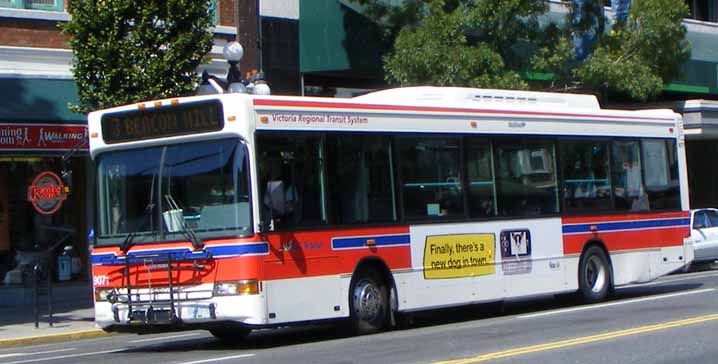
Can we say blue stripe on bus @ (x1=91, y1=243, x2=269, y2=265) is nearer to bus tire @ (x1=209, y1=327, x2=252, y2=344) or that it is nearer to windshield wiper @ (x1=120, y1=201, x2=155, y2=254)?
windshield wiper @ (x1=120, y1=201, x2=155, y2=254)

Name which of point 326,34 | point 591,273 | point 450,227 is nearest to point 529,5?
point 326,34

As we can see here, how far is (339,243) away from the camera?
49.8 ft

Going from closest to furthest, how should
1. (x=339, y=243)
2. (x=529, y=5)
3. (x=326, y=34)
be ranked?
(x=339, y=243)
(x=529, y=5)
(x=326, y=34)

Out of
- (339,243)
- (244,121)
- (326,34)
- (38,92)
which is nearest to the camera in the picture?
(244,121)

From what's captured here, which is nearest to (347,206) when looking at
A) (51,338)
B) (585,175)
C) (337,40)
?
(585,175)

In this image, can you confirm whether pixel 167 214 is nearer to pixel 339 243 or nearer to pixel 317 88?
pixel 339 243

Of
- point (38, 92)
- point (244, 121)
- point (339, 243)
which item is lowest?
point (339, 243)

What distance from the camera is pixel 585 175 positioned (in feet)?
63.3

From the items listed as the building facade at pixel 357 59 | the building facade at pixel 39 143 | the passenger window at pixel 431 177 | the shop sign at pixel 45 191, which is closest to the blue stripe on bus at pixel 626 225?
the passenger window at pixel 431 177

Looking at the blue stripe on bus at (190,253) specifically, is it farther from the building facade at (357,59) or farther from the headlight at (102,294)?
the building facade at (357,59)

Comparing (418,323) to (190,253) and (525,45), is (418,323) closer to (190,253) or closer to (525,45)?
(190,253)

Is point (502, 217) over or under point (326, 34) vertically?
under

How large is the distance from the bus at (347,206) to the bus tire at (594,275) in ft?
0.10

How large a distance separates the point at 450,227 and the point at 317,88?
13.1 m
